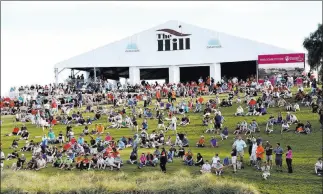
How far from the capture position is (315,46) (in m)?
47.5

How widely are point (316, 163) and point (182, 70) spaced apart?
32.5 m

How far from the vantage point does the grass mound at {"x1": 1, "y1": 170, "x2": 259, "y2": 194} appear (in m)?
21.4

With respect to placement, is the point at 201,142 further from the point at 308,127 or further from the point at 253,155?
the point at 308,127

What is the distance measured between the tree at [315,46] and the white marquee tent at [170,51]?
17.6 ft

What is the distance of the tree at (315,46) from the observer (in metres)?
47.3

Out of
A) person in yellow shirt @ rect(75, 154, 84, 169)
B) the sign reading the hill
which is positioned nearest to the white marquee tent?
the sign reading the hill

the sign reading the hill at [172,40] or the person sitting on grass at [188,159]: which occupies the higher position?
the sign reading the hill at [172,40]

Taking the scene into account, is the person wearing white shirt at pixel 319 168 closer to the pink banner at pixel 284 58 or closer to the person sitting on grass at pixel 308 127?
the person sitting on grass at pixel 308 127

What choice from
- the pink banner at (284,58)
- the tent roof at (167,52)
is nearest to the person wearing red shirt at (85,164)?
the tent roof at (167,52)

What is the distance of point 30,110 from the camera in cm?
3919

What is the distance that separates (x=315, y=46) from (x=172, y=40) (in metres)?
13.1

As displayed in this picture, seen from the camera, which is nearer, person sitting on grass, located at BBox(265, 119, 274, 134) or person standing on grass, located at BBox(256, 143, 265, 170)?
person standing on grass, located at BBox(256, 143, 265, 170)

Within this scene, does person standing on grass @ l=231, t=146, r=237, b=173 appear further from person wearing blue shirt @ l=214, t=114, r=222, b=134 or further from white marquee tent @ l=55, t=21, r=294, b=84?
white marquee tent @ l=55, t=21, r=294, b=84

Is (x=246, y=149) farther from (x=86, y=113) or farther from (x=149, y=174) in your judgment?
(x=86, y=113)
